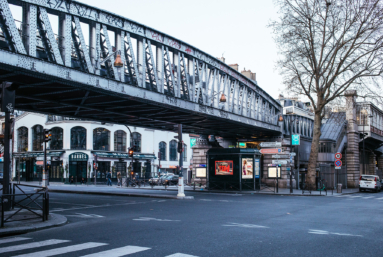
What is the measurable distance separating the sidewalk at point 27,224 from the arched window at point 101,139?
4329cm

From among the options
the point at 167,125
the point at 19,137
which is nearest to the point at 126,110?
the point at 167,125

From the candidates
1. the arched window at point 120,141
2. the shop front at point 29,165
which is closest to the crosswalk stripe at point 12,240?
the arched window at point 120,141

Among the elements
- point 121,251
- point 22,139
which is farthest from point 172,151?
point 121,251

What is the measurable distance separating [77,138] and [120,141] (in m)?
6.67

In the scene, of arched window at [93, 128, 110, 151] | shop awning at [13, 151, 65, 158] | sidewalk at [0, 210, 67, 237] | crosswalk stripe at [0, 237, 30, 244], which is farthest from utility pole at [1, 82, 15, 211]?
shop awning at [13, 151, 65, 158]

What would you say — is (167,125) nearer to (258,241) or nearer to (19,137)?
(258,241)

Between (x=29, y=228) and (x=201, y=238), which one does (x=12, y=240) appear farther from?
(x=201, y=238)

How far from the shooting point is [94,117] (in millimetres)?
26922

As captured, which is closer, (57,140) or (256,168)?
(256,168)

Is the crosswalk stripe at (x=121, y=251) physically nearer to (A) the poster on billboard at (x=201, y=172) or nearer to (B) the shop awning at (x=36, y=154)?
(A) the poster on billboard at (x=201, y=172)

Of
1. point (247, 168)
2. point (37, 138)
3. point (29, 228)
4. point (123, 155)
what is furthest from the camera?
point (37, 138)

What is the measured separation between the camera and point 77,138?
2168 inches

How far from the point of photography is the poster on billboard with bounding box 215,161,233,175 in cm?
3419

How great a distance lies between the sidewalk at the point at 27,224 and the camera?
10.3 meters
